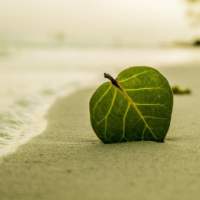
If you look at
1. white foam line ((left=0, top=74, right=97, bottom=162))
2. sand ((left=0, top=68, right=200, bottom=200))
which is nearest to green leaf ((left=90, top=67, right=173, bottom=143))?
sand ((left=0, top=68, right=200, bottom=200))

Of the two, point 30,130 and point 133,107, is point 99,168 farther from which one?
point 30,130

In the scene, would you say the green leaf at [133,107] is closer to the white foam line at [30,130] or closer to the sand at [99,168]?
the sand at [99,168]

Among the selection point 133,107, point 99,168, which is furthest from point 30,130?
point 99,168

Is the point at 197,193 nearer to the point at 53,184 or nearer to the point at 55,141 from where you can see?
the point at 53,184

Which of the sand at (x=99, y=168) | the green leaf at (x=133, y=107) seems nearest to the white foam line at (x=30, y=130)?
the sand at (x=99, y=168)

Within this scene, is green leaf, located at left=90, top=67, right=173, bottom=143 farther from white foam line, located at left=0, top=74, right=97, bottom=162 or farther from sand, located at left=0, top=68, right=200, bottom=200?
white foam line, located at left=0, top=74, right=97, bottom=162

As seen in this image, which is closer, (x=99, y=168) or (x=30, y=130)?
(x=99, y=168)
